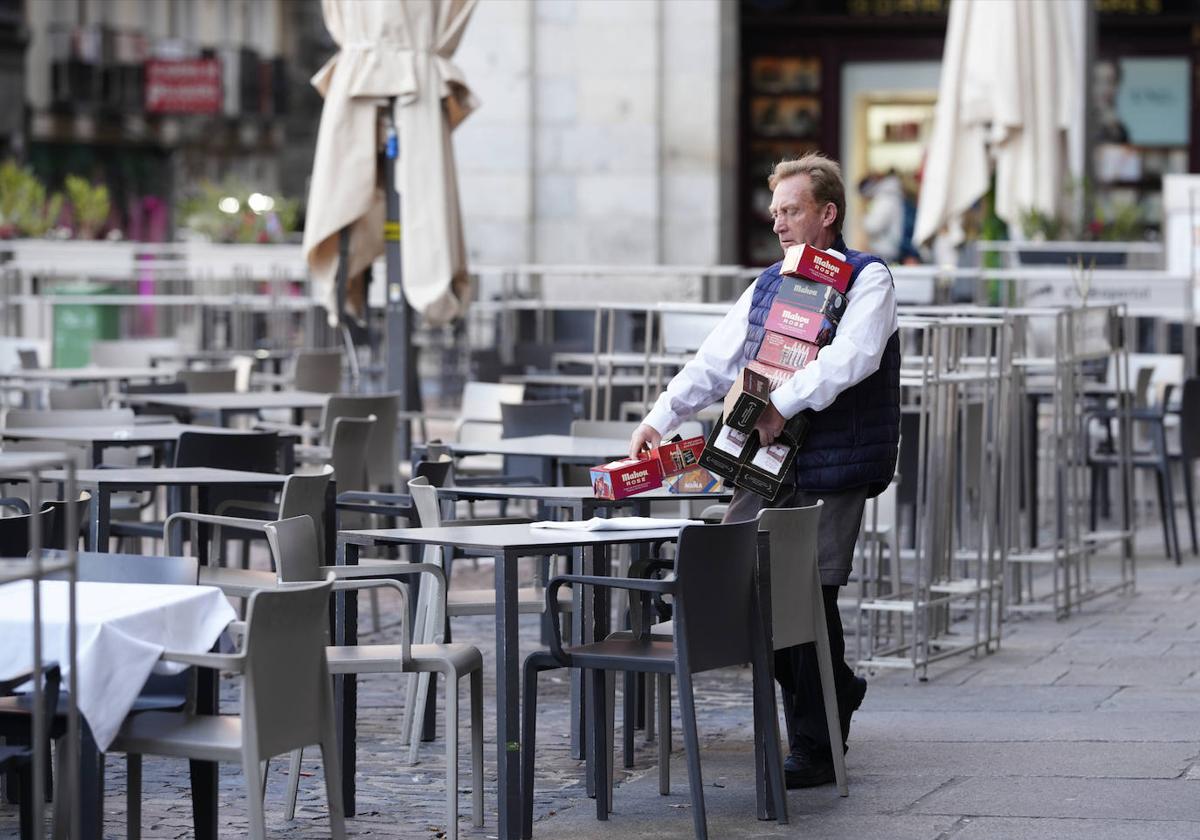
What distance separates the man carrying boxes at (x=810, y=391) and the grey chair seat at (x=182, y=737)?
195cm

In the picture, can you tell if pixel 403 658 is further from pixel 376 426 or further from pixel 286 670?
pixel 376 426

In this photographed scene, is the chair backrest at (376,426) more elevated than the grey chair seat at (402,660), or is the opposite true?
the chair backrest at (376,426)

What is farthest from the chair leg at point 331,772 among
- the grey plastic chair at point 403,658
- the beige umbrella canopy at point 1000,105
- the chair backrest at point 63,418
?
the beige umbrella canopy at point 1000,105

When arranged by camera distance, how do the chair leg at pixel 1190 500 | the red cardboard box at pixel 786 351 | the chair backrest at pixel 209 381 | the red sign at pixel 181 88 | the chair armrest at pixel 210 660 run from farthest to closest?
the red sign at pixel 181 88 → the chair leg at pixel 1190 500 → the chair backrest at pixel 209 381 → the red cardboard box at pixel 786 351 → the chair armrest at pixel 210 660

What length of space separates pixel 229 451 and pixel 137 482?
1.06 meters

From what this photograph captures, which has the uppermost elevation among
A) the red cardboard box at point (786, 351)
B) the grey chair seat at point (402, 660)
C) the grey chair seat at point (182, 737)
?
the red cardboard box at point (786, 351)

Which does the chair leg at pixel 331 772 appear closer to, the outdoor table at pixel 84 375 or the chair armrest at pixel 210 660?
the chair armrest at pixel 210 660

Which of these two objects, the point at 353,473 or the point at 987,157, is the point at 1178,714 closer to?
the point at 353,473

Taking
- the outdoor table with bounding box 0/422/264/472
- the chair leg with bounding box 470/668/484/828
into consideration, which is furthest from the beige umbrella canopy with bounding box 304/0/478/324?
the chair leg with bounding box 470/668/484/828

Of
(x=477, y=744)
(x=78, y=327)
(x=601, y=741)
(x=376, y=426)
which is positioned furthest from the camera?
(x=78, y=327)

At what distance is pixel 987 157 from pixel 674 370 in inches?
187

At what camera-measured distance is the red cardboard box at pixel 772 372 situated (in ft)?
21.6

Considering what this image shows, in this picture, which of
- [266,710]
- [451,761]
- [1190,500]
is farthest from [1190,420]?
[266,710]

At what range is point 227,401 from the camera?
10.9 metres
